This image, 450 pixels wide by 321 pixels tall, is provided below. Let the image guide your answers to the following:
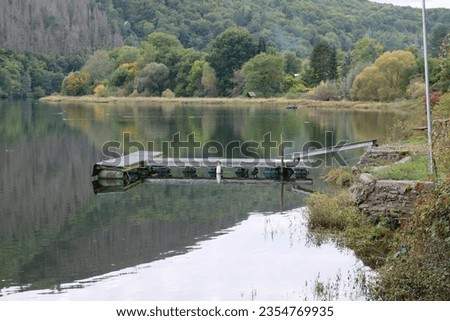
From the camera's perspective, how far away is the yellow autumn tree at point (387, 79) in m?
79.4

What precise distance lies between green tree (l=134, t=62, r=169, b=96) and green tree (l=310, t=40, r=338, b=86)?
2362cm

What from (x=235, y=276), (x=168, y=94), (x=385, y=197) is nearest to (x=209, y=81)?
(x=168, y=94)

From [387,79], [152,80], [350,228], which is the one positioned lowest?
[350,228]

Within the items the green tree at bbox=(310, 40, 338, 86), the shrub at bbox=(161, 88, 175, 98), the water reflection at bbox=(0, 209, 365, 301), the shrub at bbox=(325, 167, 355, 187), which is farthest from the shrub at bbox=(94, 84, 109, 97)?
the water reflection at bbox=(0, 209, 365, 301)

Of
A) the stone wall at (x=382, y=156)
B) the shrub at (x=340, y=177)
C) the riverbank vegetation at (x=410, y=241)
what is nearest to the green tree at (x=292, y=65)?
the shrub at (x=340, y=177)

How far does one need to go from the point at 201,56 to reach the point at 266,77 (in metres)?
20.8

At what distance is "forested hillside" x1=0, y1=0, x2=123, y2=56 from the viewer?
179000 millimetres

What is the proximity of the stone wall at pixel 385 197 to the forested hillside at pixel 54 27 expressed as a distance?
545 ft

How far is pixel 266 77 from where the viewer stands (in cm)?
10138

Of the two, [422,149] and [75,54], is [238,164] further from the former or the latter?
[75,54]

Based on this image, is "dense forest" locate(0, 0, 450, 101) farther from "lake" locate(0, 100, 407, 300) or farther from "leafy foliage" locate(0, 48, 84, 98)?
"lake" locate(0, 100, 407, 300)

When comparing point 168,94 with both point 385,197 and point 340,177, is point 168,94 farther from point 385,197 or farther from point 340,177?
point 385,197

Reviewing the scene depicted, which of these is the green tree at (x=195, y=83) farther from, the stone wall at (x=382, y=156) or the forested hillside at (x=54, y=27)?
the stone wall at (x=382, y=156)
